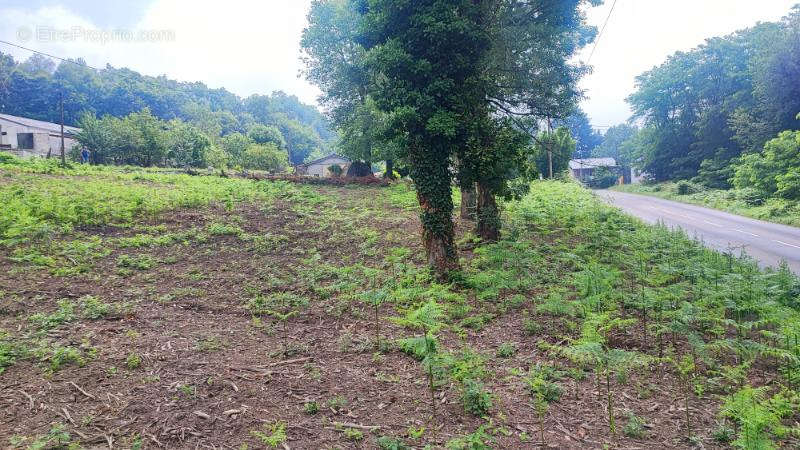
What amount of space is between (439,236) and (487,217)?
11.1 feet

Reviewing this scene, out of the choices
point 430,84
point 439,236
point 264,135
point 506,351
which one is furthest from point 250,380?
point 264,135

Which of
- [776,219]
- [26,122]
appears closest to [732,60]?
[776,219]

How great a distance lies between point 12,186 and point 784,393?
62.7ft

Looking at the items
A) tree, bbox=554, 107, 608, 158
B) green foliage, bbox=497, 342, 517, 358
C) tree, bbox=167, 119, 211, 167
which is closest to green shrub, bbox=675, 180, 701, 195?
green foliage, bbox=497, 342, 517, 358

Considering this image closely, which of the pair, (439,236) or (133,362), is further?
(439,236)

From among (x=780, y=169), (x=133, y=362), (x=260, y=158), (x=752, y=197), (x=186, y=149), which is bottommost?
(x=133, y=362)

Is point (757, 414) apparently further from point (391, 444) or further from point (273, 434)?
point (273, 434)

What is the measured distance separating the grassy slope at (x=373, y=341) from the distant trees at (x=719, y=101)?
29.0m

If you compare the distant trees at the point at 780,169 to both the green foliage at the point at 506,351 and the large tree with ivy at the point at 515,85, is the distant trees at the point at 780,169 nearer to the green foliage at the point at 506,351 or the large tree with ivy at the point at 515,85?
the large tree with ivy at the point at 515,85

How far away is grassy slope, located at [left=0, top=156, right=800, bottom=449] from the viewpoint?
4203 mm

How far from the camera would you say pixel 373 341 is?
6289 millimetres

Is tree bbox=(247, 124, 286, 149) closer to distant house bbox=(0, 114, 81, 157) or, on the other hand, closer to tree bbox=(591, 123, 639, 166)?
distant house bbox=(0, 114, 81, 157)

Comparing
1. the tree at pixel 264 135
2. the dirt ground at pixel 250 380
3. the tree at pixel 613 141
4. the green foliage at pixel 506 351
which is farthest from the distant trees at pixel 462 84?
the tree at pixel 613 141

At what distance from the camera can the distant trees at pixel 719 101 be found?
3145 cm
